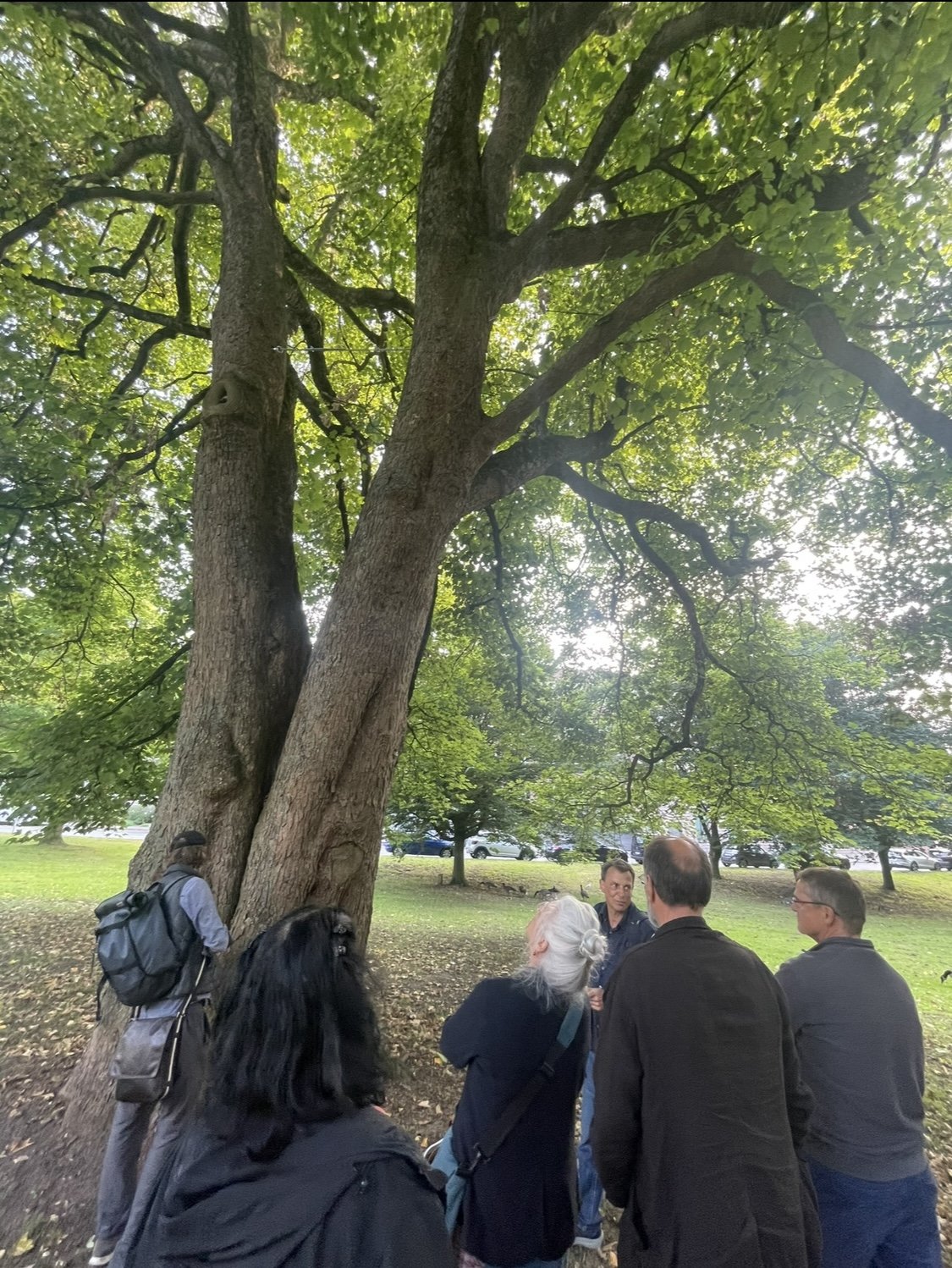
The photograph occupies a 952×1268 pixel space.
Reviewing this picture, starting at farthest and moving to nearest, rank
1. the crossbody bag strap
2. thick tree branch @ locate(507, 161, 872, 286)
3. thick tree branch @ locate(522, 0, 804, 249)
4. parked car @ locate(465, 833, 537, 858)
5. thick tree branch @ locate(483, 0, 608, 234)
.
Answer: parked car @ locate(465, 833, 537, 858), thick tree branch @ locate(507, 161, 872, 286), thick tree branch @ locate(483, 0, 608, 234), the crossbody bag strap, thick tree branch @ locate(522, 0, 804, 249)

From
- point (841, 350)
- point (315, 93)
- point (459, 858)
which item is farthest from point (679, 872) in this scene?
point (459, 858)

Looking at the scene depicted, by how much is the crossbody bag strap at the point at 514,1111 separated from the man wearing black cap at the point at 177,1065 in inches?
57.5

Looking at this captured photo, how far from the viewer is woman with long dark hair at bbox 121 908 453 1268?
3.72ft

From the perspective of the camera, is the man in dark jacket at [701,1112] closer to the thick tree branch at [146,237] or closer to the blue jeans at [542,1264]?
the blue jeans at [542,1264]

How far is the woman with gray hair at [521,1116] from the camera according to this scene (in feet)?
6.70

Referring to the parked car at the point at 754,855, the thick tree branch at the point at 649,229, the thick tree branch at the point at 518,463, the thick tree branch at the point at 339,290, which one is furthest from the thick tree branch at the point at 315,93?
the parked car at the point at 754,855

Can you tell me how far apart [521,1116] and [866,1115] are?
138cm

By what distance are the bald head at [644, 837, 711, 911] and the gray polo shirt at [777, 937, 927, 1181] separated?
0.74 meters

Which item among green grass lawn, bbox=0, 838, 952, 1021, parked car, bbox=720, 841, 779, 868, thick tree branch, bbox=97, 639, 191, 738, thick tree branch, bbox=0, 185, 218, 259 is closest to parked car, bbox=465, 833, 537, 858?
green grass lawn, bbox=0, 838, 952, 1021

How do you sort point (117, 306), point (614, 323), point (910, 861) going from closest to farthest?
point (614, 323) < point (117, 306) < point (910, 861)

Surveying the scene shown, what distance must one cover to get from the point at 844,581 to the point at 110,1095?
839 centimetres

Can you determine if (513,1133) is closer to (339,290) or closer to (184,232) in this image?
(339,290)

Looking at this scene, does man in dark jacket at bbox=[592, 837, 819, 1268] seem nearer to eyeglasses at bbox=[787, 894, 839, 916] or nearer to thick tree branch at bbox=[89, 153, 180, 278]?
eyeglasses at bbox=[787, 894, 839, 916]

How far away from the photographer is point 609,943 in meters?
4.25
